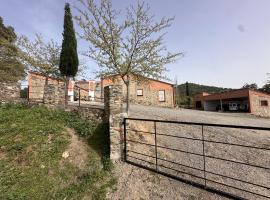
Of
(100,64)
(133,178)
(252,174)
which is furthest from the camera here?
(100,64)

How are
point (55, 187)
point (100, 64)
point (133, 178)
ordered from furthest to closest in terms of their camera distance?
point (100, 64) → point (133, 178) → point (55, 187)

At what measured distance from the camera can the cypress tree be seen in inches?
482

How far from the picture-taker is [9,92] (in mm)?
10820

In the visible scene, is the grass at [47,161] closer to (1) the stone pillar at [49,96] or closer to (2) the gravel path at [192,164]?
(2) the gravel path at [192,164]

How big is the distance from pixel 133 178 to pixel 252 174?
12.7 feet

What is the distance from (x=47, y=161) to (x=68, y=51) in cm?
845

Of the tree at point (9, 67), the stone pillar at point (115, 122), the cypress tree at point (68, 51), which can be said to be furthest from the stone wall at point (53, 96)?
the tree at point (9, 67)

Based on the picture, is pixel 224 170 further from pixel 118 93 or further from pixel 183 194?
pixel 118 93

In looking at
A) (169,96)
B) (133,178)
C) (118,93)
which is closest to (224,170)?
(133,178)

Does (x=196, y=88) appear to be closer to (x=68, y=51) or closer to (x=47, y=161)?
(x=68, y=51)

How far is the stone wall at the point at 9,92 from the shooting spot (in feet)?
34.1

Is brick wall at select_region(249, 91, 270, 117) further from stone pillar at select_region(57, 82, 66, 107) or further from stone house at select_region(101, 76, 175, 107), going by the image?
stone pillar at select_region(57, 82, 66, 107)

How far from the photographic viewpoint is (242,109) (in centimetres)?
2762

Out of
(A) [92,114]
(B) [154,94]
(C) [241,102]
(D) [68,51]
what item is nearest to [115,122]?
(A) [92,114]
